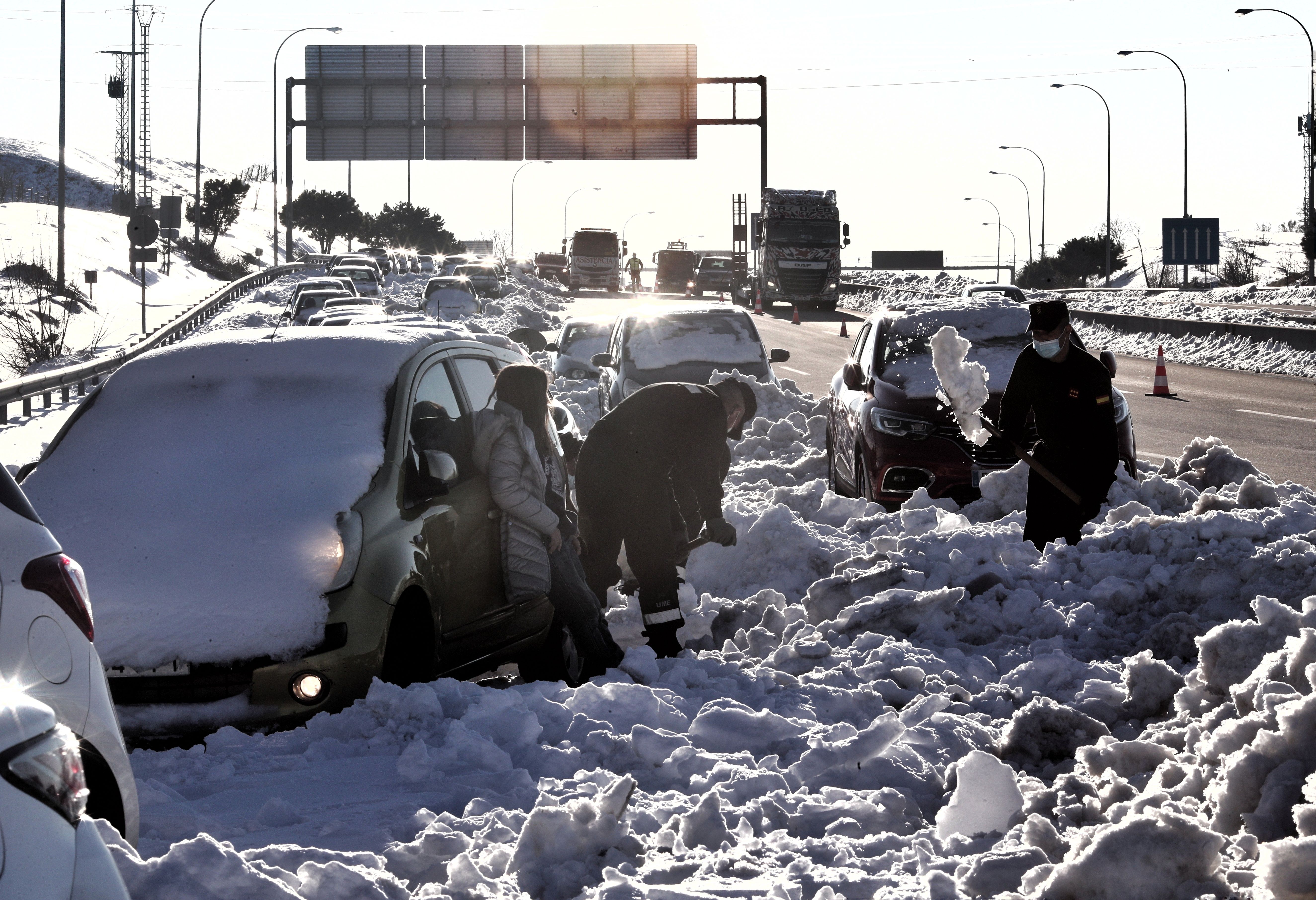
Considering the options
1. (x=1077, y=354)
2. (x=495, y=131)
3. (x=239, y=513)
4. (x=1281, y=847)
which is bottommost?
(x=1281, y=847)

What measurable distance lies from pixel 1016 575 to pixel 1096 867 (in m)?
4.40

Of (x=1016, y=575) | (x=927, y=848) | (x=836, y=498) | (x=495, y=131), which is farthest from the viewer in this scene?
(x=495, y=131)

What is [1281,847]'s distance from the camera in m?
3.82

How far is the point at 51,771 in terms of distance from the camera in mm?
2605

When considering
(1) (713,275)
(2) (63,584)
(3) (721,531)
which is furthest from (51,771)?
(1) (713,275)

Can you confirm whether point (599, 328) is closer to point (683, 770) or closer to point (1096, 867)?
point (683, 770)

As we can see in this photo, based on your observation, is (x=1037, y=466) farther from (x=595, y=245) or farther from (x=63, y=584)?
(x=595, y=245)

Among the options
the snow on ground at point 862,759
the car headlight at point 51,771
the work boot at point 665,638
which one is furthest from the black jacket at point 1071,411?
the car headlight at point 51,771

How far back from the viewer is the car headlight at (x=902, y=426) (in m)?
11.8

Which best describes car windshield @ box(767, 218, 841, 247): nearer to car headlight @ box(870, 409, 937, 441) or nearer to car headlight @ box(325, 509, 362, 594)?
car headlight @ box(870, 409, 937, 441)

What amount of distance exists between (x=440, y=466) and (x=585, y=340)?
1817cm

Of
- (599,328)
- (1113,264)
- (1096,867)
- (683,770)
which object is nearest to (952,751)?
(683,770)

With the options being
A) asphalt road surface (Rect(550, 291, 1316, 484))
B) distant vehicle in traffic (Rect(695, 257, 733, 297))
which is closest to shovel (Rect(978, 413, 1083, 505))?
asphalt road surface (Rect(550, 291, 1316, 484))

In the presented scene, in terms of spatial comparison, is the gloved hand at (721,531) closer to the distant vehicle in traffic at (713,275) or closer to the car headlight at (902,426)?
the car headlight at (902,426)
